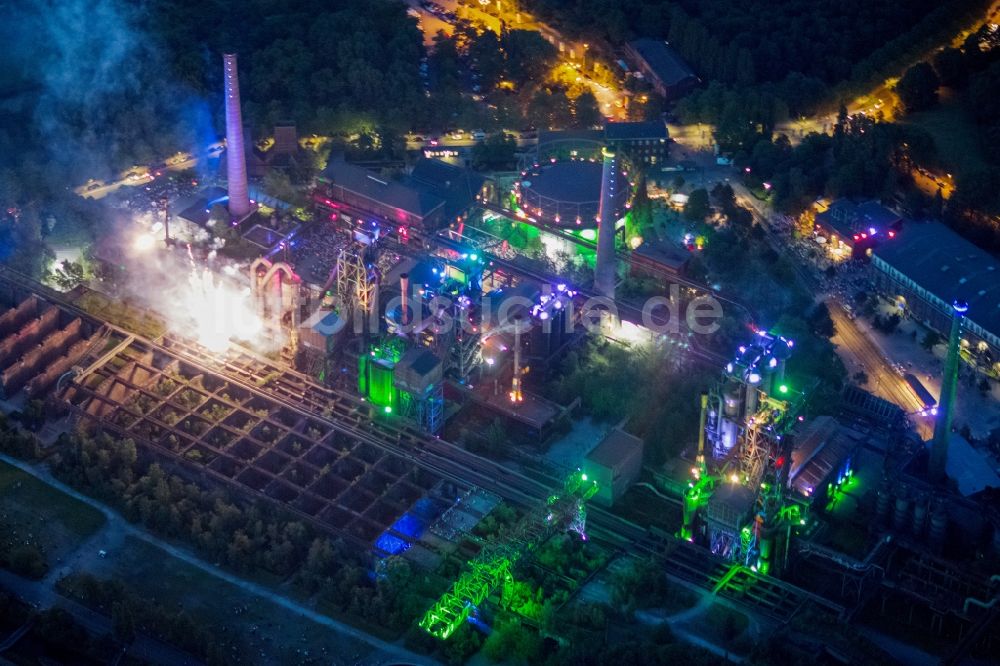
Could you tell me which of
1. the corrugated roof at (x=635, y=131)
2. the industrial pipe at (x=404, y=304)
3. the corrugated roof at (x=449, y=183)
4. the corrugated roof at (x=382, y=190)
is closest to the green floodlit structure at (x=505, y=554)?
the industrial pipe at (x=404, y=304)

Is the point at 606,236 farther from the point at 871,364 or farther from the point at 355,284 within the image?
the point at 871,364

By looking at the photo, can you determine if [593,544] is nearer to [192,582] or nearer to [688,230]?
[192,582]

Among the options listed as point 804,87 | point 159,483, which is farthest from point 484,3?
point 159,483

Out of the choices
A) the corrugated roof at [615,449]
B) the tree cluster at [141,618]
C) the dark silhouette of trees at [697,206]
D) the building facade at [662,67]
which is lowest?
the tree cluster at [141,618]

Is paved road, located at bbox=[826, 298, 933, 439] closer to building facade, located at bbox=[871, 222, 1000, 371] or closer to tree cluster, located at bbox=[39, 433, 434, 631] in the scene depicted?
building facade, located at bbox=[871, 222, 1000, 371]

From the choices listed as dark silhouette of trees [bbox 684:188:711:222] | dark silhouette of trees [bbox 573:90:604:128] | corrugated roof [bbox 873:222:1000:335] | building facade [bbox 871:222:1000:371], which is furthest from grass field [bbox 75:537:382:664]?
dark silhouette of trees [bbox 573:90:604:128]

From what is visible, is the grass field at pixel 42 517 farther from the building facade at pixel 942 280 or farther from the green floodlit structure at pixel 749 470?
the building facade at pixel 942 280

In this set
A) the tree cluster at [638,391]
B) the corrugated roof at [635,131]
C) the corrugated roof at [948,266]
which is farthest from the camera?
the corrugated roof at [635,131]
